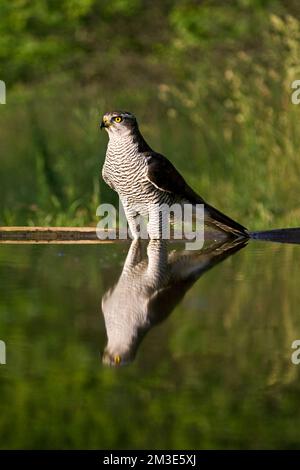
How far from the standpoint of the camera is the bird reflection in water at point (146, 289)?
443 cm

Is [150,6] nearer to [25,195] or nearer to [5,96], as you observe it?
[5,96]

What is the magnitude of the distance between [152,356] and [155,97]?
11.2m

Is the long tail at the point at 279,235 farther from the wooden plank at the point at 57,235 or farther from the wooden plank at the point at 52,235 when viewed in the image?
the wooden plank at the point at 52,235

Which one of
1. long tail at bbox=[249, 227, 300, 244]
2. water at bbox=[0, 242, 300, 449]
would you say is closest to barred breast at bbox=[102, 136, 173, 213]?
long tail at bbox=[249, 227, 300, 244]

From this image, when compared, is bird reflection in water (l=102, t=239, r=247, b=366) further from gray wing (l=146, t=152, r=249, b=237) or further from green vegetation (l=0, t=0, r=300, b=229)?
green vegetation (l=0, t=0, r=300, b=229)

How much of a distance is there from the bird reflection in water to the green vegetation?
191 cm

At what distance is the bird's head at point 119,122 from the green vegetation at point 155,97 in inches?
63.5

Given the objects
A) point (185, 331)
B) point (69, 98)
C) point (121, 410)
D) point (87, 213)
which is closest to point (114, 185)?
point (87, 213)

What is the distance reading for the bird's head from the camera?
7.61m

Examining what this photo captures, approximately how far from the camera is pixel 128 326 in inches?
184

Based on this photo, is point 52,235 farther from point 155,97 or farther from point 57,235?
point 155,97

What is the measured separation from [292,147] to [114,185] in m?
2.56

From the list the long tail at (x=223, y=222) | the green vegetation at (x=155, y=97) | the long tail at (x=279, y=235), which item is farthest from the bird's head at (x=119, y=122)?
the green vegetation at (x=155, y=97)
